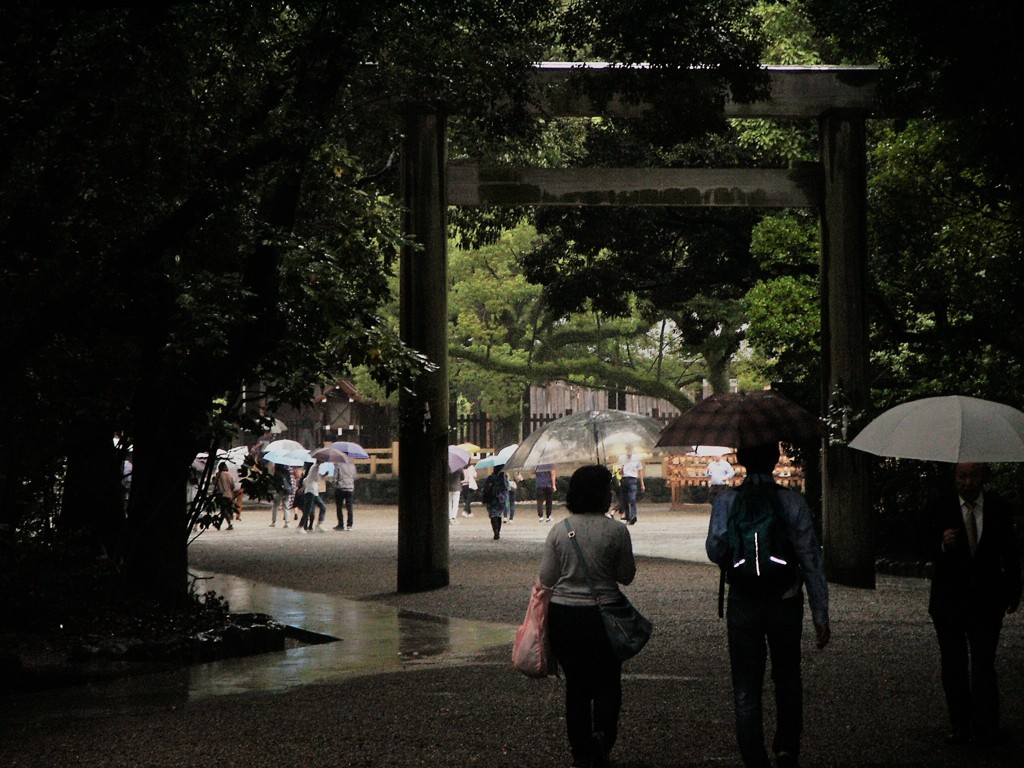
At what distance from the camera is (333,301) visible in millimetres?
11250

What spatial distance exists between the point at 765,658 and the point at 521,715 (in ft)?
7.93

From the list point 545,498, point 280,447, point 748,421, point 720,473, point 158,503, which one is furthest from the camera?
point 720,473

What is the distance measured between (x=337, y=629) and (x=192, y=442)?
2097 mm

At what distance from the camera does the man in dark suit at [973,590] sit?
6.90 metres

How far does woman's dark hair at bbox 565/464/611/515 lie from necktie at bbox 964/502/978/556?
1832 mm

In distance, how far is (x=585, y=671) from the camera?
6387 millimetres

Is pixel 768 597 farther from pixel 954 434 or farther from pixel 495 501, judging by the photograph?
pixel 495 501

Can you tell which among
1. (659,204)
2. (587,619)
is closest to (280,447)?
(659,204)

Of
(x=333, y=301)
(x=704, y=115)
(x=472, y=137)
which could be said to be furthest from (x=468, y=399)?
(x=333, y=301)

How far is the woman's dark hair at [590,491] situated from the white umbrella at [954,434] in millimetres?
1453

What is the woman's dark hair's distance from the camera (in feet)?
21.3

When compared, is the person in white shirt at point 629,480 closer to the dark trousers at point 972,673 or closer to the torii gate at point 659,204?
the torii gate at point 659,204

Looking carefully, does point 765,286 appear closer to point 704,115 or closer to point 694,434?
point 704,115

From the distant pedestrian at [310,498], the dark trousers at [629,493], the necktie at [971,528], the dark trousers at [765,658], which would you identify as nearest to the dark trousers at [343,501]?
the distant pedestrian at [310,498]
